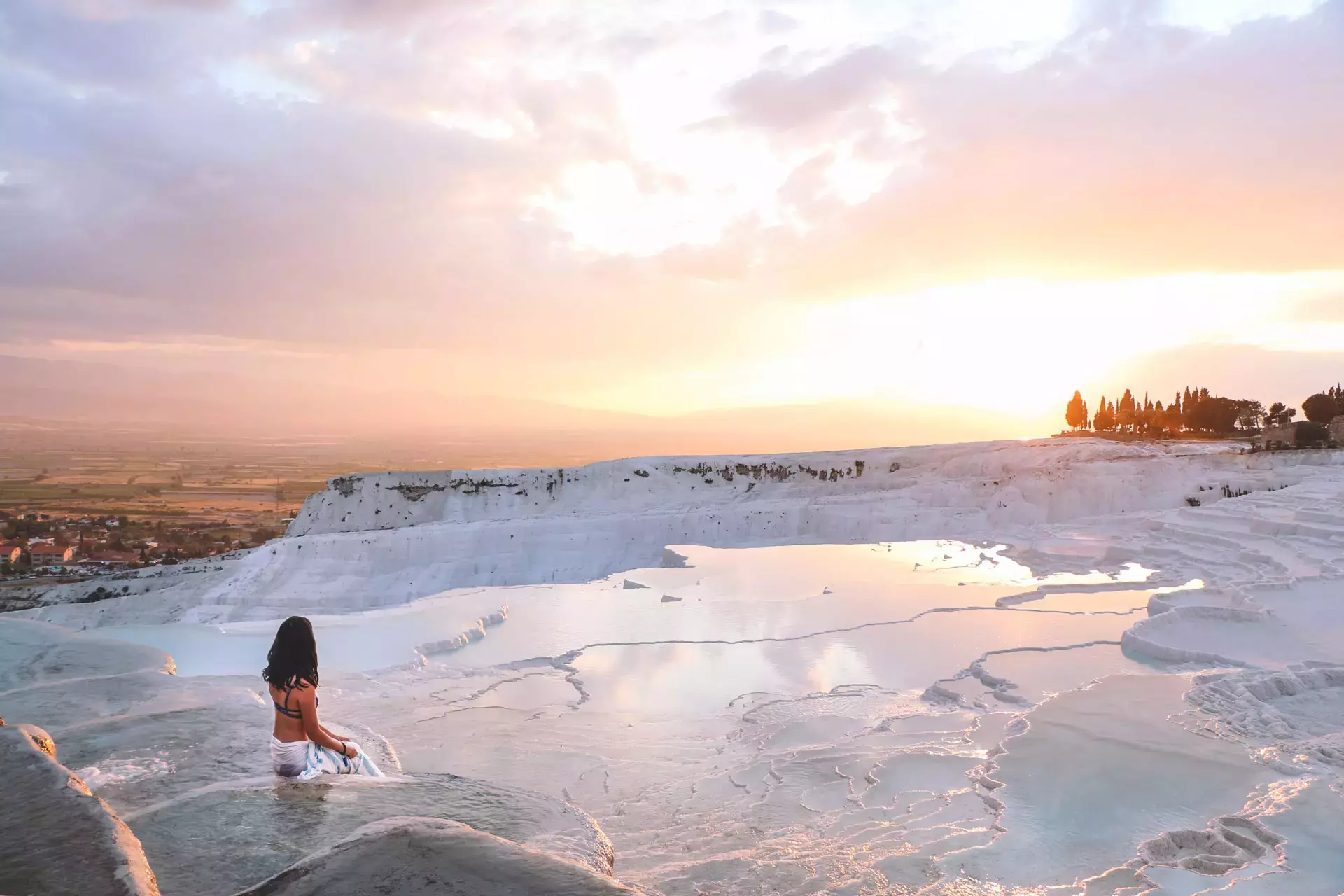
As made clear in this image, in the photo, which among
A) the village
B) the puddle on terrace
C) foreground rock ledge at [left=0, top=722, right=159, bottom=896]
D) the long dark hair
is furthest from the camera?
the village

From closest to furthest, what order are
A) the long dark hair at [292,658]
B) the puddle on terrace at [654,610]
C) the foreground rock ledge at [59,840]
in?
the foreground rock ledge at [59,840] < the long dark hair at [292,658] < the puddle on terrace at [654,610]

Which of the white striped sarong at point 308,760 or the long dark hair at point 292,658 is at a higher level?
the long dark hair at point 292,658

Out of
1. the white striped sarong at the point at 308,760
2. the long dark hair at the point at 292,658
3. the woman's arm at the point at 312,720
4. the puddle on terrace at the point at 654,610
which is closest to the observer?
the long dark hair at the point at 292,658

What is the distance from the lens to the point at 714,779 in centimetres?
632

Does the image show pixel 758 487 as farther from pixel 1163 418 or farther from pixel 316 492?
pixel 1163 418

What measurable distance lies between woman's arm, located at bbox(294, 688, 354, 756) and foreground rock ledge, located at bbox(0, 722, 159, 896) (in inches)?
43.9

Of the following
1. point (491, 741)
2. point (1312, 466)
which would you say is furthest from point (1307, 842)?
point (1312, 466)

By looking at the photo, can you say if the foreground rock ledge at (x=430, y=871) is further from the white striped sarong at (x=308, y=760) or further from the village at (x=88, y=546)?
the village at (x=88, y=546)

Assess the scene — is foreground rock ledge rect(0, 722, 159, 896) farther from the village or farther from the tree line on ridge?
the tree line on ridge

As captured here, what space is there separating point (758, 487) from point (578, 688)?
74.5 ft

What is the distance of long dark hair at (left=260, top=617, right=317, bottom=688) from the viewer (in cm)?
476

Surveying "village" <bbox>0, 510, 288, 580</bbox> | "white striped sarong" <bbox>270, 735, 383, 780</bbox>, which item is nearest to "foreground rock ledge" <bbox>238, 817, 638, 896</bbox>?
"white striped sarong" <bbox>270, 735, 383, 780</bbox>

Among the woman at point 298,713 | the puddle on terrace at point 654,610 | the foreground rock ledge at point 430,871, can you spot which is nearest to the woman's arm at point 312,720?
the woman at point 298,713

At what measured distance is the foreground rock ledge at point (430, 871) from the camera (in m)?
3.21
